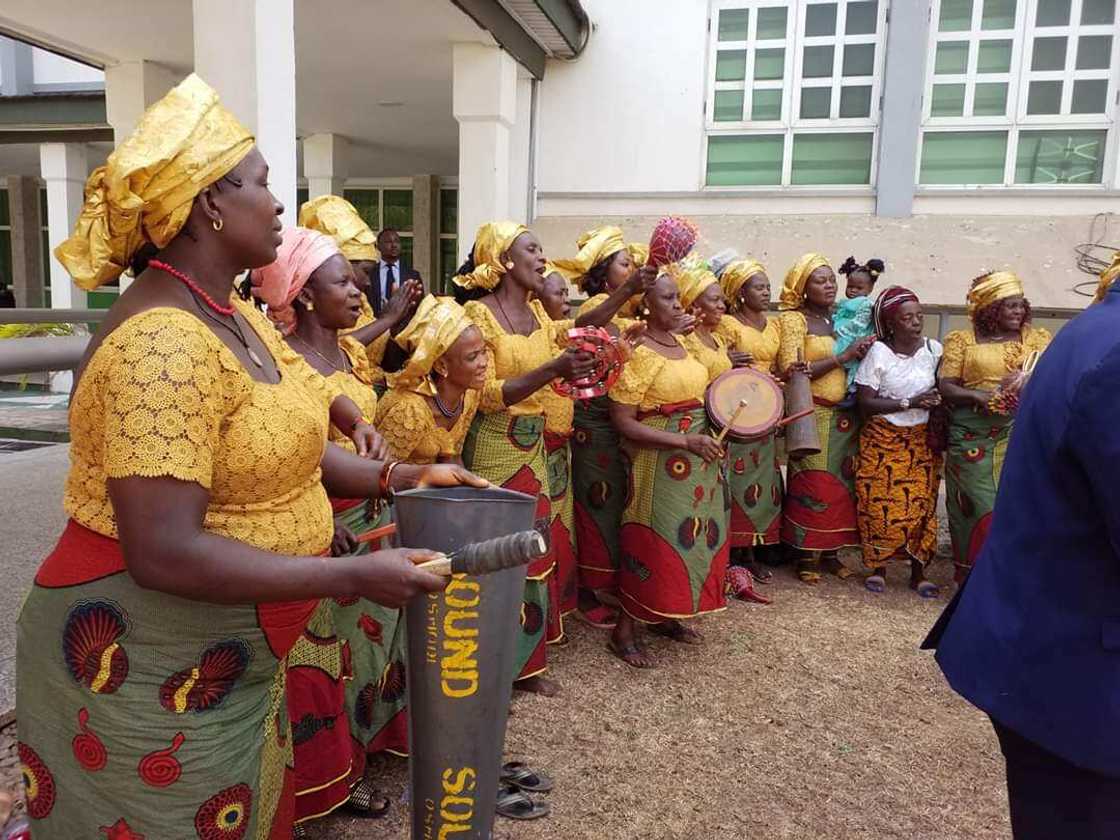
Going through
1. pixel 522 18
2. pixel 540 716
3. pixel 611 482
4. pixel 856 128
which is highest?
pixel 522 18

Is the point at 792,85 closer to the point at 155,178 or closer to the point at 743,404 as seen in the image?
the point at 743,404

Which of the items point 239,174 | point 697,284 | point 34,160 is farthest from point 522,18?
point 34,160

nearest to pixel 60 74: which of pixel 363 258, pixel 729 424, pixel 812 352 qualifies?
pixel 363 258

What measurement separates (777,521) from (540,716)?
9.09 feet

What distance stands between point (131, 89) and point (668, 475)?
7.51 meters

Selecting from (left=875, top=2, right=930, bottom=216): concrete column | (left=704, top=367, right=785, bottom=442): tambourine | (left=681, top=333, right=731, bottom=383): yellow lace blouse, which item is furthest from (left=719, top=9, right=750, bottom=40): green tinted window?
(left=704, top=367, right=785, bottom=442): tambourine

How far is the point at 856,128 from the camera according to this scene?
29.7 ft

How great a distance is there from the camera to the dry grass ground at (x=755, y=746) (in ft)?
9.47

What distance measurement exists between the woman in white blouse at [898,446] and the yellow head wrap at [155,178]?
4638 mm

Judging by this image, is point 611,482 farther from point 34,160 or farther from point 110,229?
point 34,160

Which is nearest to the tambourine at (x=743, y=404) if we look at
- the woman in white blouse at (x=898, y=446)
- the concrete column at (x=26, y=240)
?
the woman in white blouse at (x=898, y=446)

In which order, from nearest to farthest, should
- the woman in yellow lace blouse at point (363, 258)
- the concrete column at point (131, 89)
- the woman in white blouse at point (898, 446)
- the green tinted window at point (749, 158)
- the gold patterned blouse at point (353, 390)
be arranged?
the gold patterned blouse at point (353, 390) < the woman in yellow lace blouse at point (363, 258) < the woman in white blouse at point (898, 446) < the concrete column at point (131, 89) < the green tinted window at point (749, 158)

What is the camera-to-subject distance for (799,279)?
576 cm

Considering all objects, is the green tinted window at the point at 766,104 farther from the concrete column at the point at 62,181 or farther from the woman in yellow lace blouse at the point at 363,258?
the concrete column at the point at 62,181
